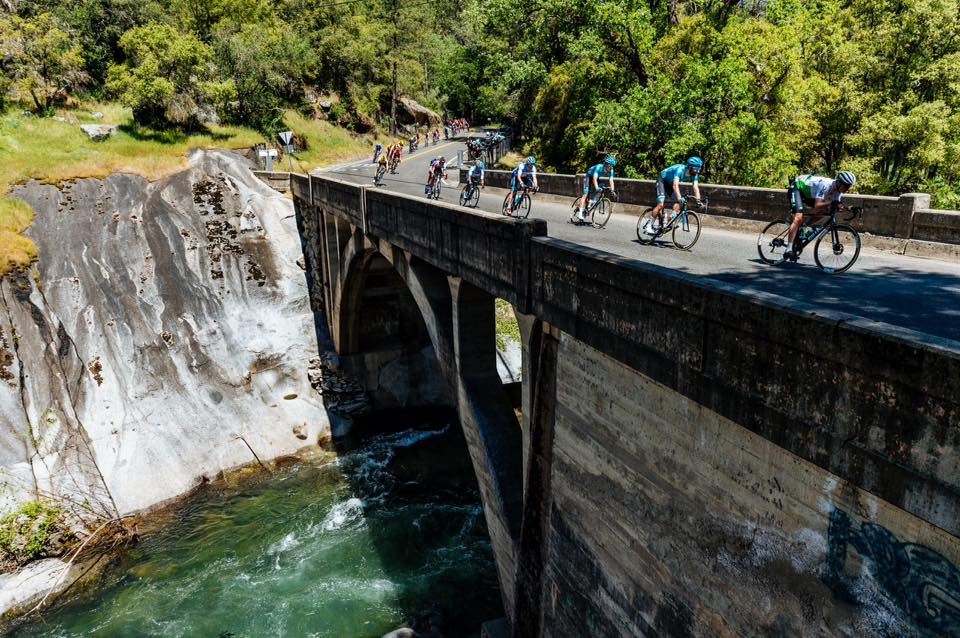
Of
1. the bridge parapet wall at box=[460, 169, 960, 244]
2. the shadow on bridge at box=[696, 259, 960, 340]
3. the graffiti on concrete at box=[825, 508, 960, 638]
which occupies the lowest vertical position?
the graffiti on concrete at box=[825, 508, 960, 638]

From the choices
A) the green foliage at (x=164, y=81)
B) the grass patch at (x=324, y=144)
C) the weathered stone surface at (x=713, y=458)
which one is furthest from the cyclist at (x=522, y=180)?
the green foliage at (x=164, y=81)

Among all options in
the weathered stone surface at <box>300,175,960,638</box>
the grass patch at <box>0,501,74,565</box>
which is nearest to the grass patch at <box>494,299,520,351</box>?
the weathered stone surface at <box>300,175,960,638</box>

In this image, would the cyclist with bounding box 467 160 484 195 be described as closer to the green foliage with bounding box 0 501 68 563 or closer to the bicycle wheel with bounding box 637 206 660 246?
the bicycle wheel with bounding box 637 206 660 246

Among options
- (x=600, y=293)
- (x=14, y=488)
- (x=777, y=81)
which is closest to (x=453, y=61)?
(x=777, y=81)

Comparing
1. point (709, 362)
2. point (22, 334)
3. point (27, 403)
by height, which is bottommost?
point (27, 403)

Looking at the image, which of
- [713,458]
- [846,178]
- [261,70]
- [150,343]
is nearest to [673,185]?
[846,178]

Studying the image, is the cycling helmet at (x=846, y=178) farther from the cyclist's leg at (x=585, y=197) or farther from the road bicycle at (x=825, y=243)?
the cyclist's leg at (x=585, y=197)

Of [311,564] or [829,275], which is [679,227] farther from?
[311,564]

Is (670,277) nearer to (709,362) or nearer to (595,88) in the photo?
(709,362)
